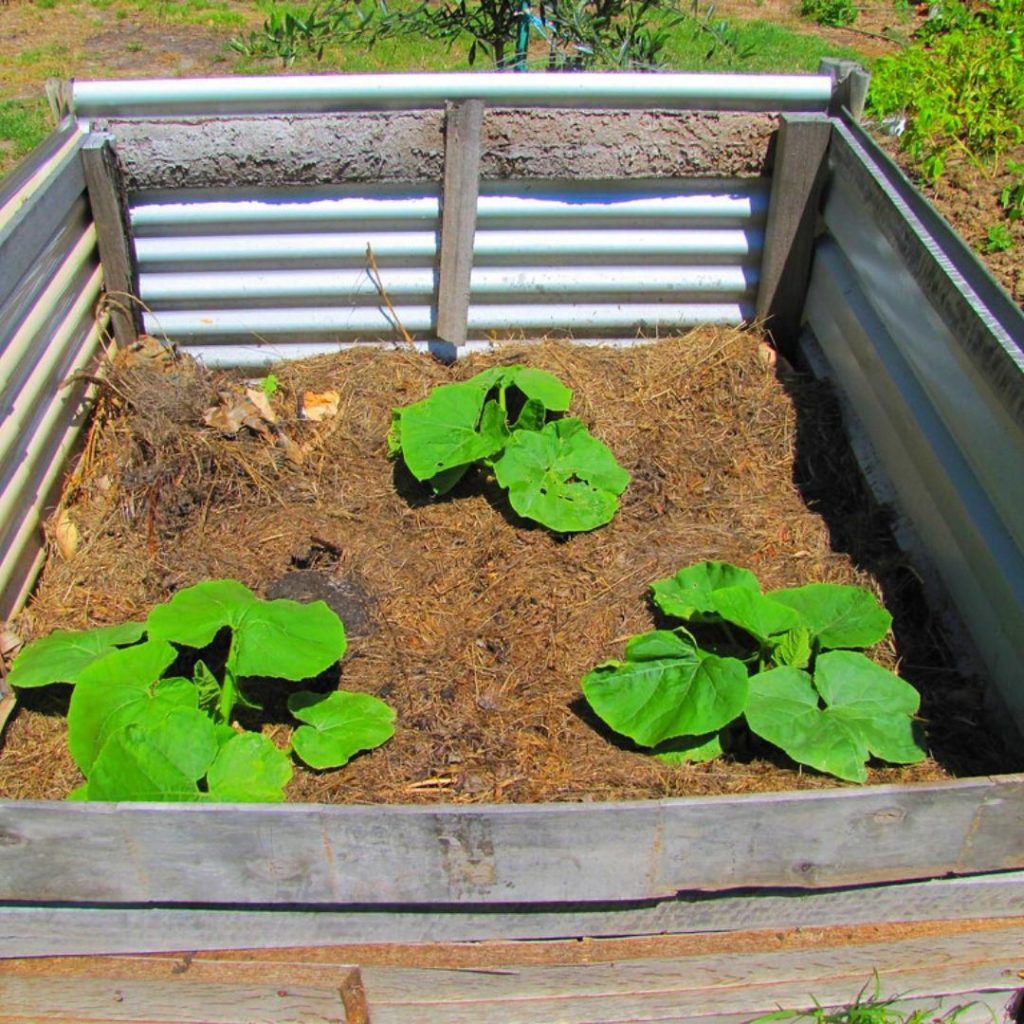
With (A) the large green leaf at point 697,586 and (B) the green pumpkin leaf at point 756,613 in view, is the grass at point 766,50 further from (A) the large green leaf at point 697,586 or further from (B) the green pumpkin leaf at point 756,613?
(B) the green pumpkin leaf at point 756,613

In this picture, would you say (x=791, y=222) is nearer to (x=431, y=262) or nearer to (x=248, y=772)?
(x=431, y=262)

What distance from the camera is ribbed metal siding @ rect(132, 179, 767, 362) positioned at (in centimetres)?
411

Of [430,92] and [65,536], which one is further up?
[430,92]

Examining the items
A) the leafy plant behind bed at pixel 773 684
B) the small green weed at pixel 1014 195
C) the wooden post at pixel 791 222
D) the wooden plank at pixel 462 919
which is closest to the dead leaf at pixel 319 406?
the leafy plant behind bed at pixel 773 684

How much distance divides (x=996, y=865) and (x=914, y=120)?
3.54 meters

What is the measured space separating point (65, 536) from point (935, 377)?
281 cm

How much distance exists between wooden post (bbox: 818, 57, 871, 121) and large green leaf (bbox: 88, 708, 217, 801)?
3.12 meters

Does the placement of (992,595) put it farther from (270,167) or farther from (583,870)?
(270,167)

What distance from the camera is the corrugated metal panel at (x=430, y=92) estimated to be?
3.84 m

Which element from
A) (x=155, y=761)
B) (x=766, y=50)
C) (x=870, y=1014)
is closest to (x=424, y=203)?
(x=155, y=761)

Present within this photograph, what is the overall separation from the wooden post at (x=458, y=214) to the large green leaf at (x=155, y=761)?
6.92 ft

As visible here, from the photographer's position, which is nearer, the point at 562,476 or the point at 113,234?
the point at 562,476

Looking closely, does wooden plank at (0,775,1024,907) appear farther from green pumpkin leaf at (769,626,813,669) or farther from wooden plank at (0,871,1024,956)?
green pumpkin leaf at (769,626,813,669)

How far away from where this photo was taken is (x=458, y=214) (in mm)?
4059
